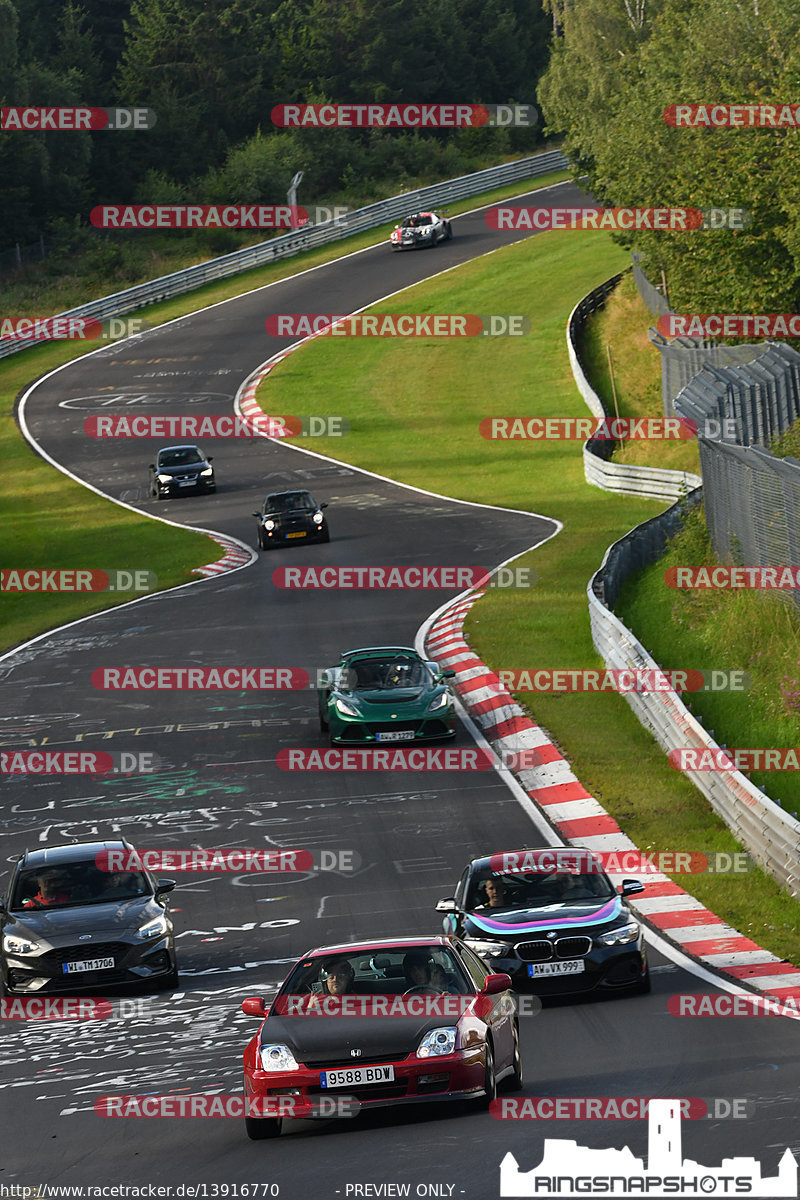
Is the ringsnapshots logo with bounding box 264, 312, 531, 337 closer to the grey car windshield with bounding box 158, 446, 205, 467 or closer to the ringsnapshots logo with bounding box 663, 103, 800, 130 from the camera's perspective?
the grey car windshield with bounding box 158, 446, 205, 467

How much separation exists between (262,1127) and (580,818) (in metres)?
10.8

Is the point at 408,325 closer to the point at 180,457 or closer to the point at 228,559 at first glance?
the point at 180,457

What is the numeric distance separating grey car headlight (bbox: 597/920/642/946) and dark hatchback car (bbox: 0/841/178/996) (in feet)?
13.5

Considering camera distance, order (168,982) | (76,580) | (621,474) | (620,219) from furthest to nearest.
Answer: (620,219), (621,474), (76,580), (168,982)

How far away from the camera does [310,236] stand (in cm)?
8600

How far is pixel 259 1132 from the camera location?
10.1 metres

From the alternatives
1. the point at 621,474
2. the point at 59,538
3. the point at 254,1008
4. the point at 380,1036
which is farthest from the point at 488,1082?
the point at 59,538

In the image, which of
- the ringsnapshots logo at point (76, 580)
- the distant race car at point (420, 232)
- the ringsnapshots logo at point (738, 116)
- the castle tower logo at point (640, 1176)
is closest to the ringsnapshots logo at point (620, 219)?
the ringsnapshots logo at point (738, 116)

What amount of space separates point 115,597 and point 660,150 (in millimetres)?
22754

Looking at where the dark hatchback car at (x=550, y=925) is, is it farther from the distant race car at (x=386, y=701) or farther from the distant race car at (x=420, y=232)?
the distant race car at (x=420, y=232)

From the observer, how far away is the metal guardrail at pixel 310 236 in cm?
7912

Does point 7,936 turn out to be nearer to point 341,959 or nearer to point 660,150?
point 341,959

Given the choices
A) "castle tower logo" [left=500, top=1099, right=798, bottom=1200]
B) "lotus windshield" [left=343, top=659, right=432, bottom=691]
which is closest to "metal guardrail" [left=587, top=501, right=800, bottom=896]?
"lotus windshield" [left=343, top=659, right=432, bottom=691]

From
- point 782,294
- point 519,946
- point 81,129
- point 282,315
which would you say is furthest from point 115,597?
point 81,129
